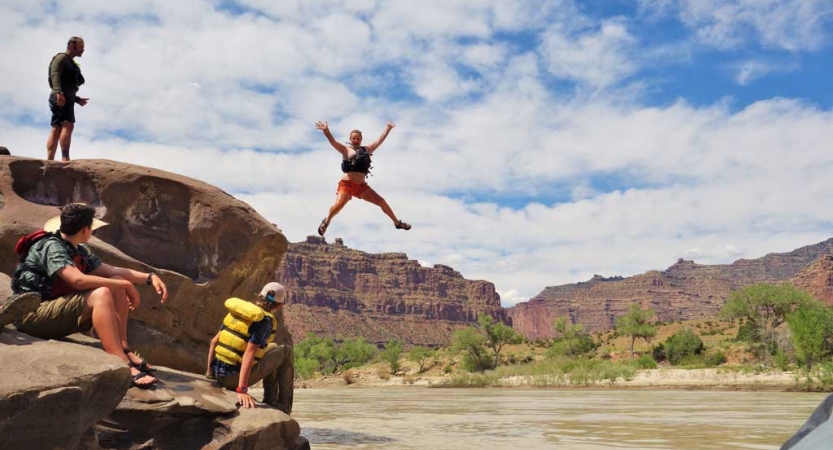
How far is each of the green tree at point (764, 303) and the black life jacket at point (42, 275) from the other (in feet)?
160

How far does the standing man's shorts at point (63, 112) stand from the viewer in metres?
9.84

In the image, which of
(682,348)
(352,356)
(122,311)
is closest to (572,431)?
(122,311)

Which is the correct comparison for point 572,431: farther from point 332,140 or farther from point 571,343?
point 571,343

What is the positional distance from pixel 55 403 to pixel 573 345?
61.6 meters

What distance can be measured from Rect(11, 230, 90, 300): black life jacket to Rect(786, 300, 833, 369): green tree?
3424cm

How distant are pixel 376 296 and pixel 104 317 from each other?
526ft

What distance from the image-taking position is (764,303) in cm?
5138

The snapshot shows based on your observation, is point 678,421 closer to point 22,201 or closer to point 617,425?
point 617,425

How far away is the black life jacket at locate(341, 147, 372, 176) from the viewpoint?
9031mm

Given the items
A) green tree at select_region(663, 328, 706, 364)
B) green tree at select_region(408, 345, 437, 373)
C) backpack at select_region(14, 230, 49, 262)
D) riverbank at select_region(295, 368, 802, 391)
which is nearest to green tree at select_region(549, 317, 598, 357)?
green tree at select_region(663, 328, 706, 364)

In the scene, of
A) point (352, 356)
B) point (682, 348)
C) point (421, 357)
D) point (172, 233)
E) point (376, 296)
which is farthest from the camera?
point (376, 296)

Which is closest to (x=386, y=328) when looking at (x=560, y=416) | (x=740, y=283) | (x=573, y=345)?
(x=573, y=345)

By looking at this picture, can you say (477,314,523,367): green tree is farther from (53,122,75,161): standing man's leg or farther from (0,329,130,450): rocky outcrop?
(0,329,130,450): rocky outcrop

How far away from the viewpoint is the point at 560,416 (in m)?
17.1
